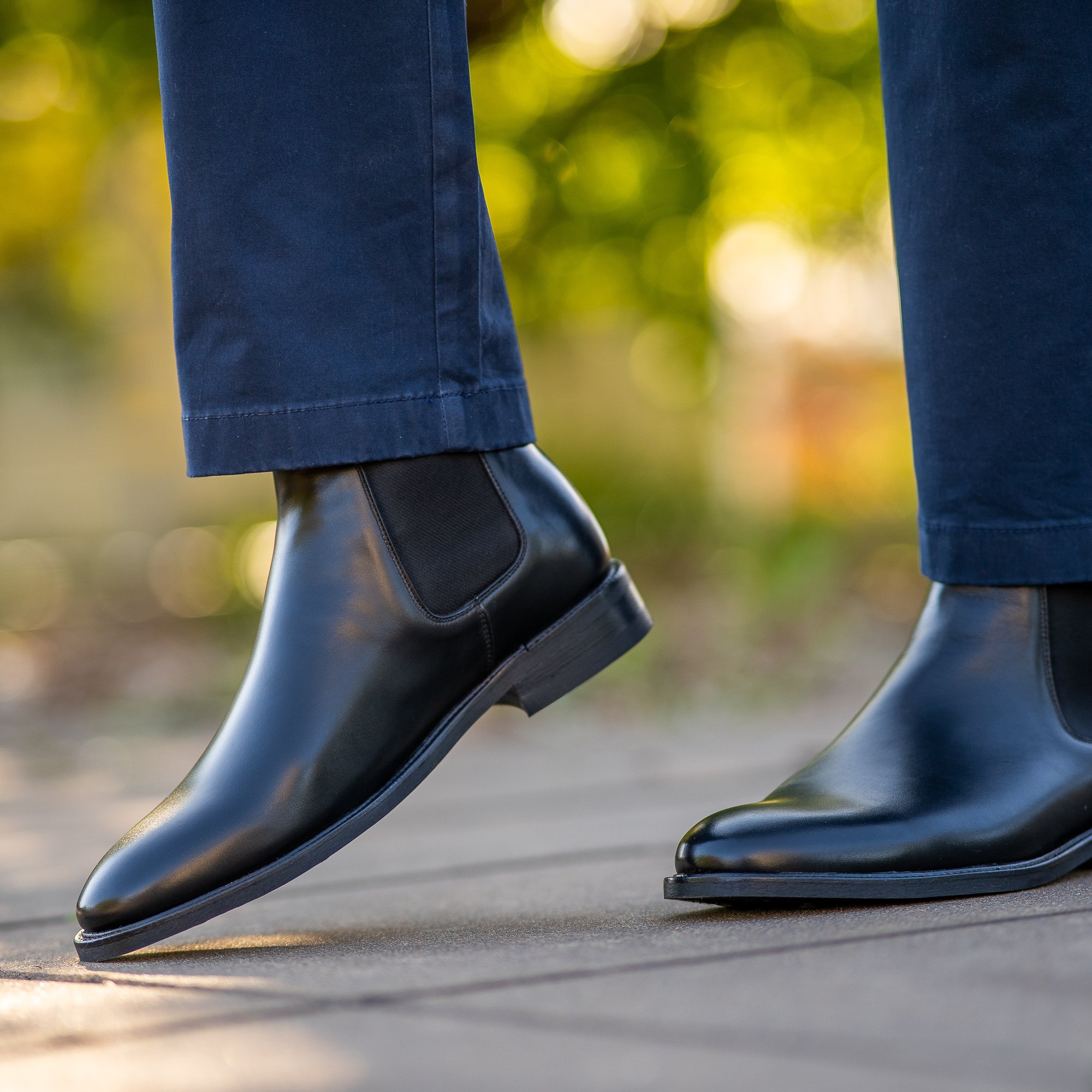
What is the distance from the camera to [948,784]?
0.96 m

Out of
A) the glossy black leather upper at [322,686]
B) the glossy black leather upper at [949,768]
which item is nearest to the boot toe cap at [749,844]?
the glossy black leather upper at [949,768]

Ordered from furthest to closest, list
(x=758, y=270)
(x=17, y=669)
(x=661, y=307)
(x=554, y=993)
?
(x=758, y=270) → (x=661, y=307) → (x=17, y=669) → (x=554, y=993)

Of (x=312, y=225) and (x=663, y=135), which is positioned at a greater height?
(x=663, y=135)

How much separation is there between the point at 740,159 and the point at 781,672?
2.27m

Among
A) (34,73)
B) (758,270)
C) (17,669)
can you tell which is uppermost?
(34,73)

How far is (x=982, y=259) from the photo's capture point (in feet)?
3.28

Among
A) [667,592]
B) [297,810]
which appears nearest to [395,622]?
[297,810]

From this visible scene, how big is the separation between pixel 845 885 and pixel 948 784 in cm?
13

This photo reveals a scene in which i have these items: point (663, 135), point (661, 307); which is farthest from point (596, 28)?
point (661, 307)

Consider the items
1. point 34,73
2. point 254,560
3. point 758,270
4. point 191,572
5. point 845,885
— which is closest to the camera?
point 845,885

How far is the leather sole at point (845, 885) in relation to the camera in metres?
0.87

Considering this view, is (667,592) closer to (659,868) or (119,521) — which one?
(659,868)

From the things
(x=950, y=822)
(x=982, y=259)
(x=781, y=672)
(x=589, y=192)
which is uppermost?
Answer: (x=589, y=192)

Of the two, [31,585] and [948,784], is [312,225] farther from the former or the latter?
[31,585]
